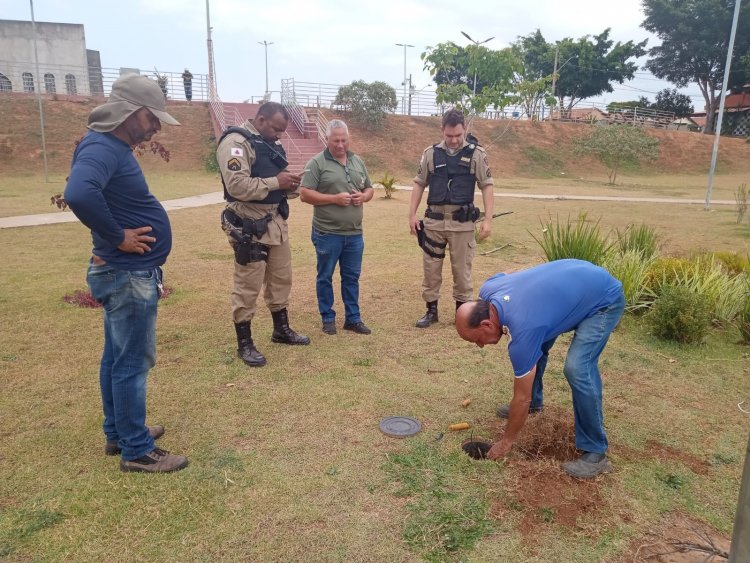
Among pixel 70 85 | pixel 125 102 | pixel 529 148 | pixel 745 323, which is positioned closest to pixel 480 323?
pixel 125 102

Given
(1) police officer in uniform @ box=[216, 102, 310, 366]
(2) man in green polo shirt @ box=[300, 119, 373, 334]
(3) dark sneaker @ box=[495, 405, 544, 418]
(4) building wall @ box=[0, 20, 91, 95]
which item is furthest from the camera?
(4) building wall @ box=[0, 20, 91, 95]

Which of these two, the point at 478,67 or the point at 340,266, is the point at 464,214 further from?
the point at 478,67

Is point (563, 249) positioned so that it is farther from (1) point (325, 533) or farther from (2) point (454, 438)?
(1) point (325, 533)

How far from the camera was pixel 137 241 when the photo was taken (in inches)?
101

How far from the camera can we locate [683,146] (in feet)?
112

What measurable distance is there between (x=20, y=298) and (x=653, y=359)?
20.2 feet

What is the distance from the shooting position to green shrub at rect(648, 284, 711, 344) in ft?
15.4

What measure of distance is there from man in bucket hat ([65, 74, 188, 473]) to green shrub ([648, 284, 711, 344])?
4.10 meters

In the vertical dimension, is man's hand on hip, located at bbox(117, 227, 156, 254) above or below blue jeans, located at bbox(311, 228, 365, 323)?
above

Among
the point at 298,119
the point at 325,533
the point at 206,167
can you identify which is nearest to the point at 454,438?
the point at 325,533

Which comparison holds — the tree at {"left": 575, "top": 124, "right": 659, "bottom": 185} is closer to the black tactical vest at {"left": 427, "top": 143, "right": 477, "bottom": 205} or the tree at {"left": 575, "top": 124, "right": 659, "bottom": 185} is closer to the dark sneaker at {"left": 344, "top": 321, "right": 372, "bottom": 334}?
the black tactical vest at {"left": 427, "top": 143, "right": 477, "bottom": 205}

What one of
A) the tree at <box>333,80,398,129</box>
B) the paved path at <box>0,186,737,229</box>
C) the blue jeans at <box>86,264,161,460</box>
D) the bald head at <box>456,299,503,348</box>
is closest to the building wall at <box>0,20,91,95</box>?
the tree at <box>333,80,398,129</box>

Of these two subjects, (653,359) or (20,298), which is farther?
(20,298)

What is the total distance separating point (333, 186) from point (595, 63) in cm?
4645
